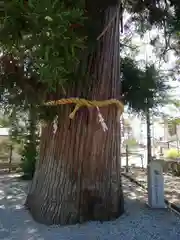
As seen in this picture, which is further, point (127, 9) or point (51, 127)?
point (127, 9)

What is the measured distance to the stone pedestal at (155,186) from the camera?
411cm

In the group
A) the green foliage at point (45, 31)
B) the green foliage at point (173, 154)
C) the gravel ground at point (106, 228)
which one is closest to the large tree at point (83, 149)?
the gravel ground at point (106, 228)

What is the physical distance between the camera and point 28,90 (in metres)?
2.84

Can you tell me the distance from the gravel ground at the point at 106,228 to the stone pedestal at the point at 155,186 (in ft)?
0.51

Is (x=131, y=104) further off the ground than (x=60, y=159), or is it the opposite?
(x=131, y=104)

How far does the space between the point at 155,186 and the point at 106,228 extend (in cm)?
125

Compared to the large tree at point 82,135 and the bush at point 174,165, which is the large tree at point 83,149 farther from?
the bush at point 174,165

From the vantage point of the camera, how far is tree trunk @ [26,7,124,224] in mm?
3406

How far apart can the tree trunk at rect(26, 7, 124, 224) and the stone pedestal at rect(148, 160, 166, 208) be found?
0.63m

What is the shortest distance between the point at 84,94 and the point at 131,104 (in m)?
1.05

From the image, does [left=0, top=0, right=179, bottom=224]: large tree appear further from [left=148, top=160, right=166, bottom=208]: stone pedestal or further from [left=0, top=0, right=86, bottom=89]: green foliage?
[left=0, top=0, right=86, bottom=89]: green foliage

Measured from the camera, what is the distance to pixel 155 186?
4160mm

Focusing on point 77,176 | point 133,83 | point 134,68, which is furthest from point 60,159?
point 134,68

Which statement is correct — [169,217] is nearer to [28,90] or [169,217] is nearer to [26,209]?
[26,209]
